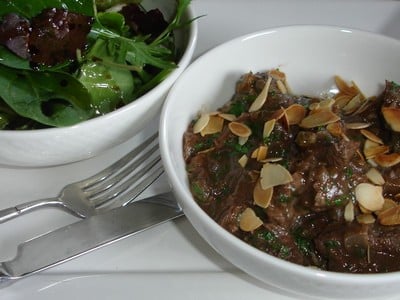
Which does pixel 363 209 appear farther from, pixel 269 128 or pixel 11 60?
pixel 11 60

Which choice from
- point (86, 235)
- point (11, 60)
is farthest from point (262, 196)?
point (11, 60)

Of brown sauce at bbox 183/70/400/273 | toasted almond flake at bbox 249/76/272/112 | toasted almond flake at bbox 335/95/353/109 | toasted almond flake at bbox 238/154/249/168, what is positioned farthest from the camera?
toasted almond flake at bbox 335/95/353/109

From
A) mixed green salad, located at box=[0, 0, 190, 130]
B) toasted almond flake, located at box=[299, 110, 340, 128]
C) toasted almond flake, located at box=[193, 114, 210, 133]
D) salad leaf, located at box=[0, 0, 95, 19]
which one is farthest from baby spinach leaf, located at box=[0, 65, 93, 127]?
toasted almond flake, located at box=[299, 110, 340, 128]

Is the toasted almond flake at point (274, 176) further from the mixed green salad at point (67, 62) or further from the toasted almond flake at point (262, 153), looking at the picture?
the mixed green salad at point (67, 62)

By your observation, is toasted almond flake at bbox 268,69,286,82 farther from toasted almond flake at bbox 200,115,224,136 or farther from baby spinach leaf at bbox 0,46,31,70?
baby spinach leaf at bbox 0,46,31,70

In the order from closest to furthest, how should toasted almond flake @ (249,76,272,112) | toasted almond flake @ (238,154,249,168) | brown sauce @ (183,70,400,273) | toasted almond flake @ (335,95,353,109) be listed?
brown sauce @ (183,70,400,273) < toasted almond flake @ (238,154,249,168) < toasted almond flake @ (249,76,272,112) < toasted almond flake @ (335,95,353,109)

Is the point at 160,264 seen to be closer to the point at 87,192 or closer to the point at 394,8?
the point at 87,192

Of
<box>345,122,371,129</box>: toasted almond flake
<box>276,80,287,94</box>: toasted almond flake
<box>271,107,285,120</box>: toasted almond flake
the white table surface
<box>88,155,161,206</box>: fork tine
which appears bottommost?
the white table surface

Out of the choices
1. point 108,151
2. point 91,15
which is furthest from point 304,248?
point 91,15
